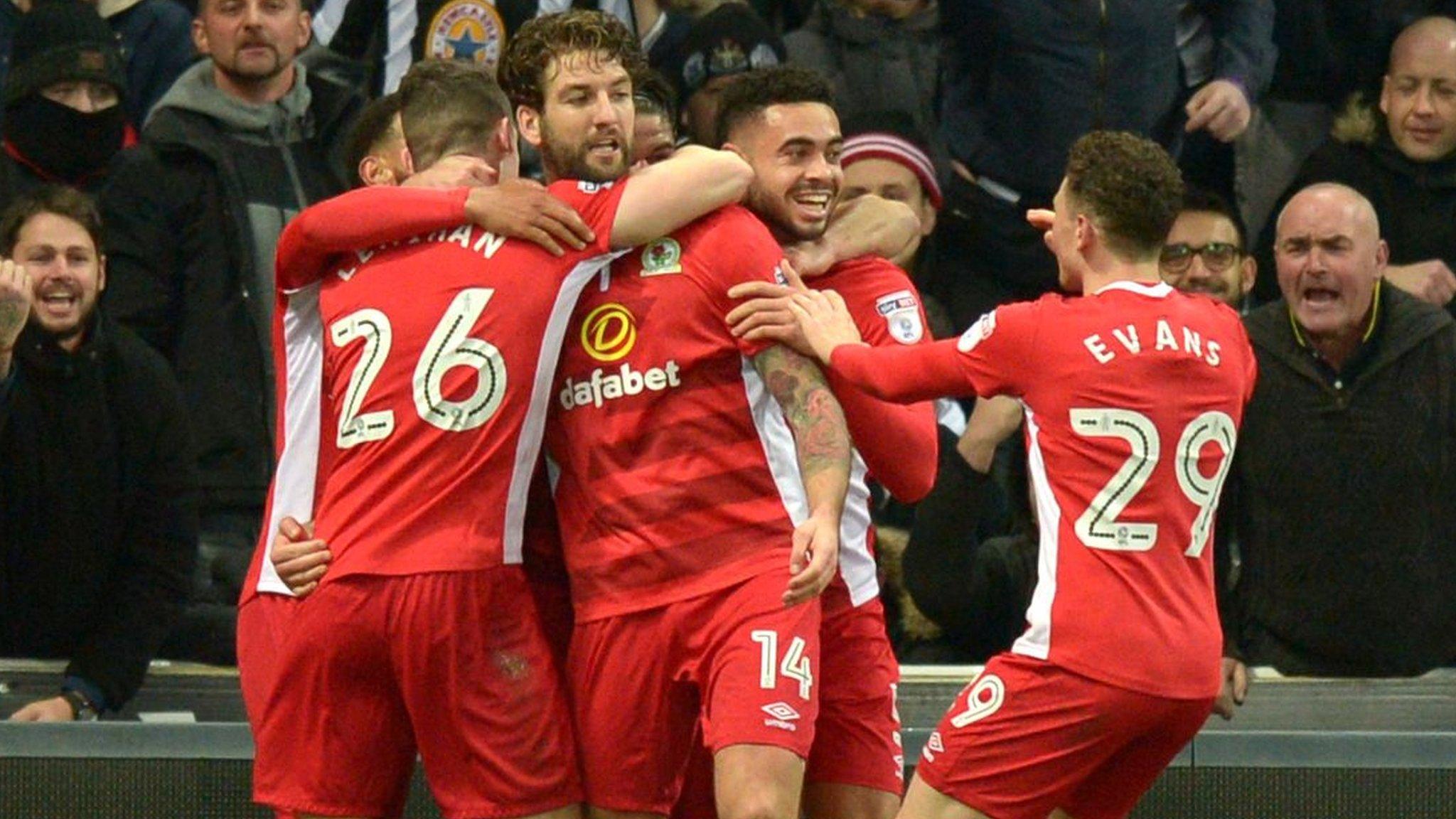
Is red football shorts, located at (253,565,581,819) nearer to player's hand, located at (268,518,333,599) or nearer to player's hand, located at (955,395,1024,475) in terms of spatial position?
player's hand, located at (268,518,333,599)

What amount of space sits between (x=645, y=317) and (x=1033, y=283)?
11.4 ft

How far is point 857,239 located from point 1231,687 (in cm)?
197

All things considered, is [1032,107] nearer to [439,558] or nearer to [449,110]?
[449,110]

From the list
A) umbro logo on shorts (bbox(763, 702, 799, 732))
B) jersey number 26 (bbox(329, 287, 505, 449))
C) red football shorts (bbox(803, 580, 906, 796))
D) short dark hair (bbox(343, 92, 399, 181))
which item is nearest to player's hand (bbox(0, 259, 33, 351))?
short dark hair (bbox(343, 92, 399, 181))

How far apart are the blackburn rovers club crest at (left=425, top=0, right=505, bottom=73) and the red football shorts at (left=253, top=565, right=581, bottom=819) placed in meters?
3.55

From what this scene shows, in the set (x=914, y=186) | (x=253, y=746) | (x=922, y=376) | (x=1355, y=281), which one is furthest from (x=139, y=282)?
(x=1355, y=281)


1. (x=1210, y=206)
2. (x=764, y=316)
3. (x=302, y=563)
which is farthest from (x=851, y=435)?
(x=1210, y=206)

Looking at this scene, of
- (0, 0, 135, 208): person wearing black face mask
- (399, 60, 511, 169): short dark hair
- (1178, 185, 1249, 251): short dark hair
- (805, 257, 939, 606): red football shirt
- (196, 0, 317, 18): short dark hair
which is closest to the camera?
(399, 60, 511, 169): short dark hair

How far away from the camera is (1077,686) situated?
591 cm

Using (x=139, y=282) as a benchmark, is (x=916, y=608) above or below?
below

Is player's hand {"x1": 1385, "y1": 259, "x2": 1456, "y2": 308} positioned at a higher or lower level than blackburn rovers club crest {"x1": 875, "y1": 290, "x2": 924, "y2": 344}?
lower

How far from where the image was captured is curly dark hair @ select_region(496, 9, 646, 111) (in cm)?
582

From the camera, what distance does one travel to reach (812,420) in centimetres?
572

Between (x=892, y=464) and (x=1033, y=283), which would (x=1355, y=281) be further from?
(x=892, y=464)
